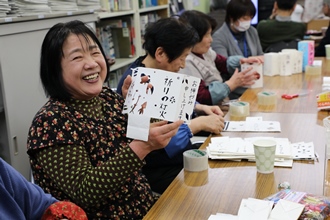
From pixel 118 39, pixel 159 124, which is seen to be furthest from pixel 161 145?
pixel 118 39

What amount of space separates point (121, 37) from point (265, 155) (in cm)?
285

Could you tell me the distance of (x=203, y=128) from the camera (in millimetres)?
2102

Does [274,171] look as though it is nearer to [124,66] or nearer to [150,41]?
[150,41]

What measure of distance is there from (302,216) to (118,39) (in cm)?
325

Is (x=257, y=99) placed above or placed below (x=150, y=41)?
below

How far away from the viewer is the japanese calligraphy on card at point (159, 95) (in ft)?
4.67

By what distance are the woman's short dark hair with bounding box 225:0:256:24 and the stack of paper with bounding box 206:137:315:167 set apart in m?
2.03

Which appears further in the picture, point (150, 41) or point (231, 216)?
point (150, 41)

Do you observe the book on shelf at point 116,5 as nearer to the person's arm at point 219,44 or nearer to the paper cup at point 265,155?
the person's arm at point 219,44

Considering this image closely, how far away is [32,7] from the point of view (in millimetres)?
2533

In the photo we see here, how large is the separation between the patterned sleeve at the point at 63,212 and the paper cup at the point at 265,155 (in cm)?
64

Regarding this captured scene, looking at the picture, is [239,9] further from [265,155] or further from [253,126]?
[265,155]

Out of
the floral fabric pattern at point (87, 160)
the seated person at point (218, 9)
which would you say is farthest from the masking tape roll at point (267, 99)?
the seated person at point (218, 9)

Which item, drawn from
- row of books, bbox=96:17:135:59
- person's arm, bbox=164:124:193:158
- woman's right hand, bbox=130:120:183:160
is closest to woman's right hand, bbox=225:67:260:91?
person's arm, bbox=164:124:193:158
